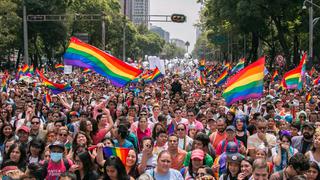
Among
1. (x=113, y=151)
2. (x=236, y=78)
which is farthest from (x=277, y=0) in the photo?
(x=113, y=151)

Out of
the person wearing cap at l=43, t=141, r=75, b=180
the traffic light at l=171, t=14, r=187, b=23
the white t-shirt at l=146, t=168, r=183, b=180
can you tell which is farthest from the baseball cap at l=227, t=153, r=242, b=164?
the traffic light at l=171, t=14, r=187, b=23

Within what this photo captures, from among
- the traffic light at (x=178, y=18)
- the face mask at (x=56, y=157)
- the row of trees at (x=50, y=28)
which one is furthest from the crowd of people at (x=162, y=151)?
the row of trees at (x=50, y=28)

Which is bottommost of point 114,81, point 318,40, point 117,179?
point 117,179

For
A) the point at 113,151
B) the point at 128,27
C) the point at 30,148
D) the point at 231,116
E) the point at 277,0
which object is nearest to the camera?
the point at 113,151

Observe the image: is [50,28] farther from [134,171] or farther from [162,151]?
[162,151]

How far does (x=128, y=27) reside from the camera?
102 metres

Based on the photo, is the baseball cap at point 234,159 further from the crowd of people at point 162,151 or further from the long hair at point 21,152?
the long hair at point 21,152

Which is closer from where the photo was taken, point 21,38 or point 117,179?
point 117,179

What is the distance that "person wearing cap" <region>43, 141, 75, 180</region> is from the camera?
22.8ft

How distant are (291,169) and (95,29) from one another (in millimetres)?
67885

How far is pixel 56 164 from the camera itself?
7039 millimetres

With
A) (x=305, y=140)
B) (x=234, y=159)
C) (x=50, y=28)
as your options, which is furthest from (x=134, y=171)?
(x=50, y=28)

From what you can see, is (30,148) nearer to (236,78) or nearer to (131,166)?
(131,166)

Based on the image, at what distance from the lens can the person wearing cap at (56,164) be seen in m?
6.95
